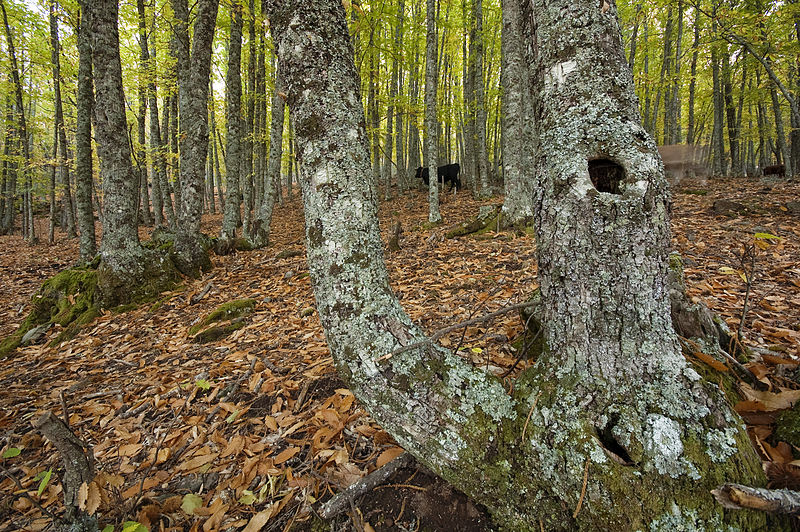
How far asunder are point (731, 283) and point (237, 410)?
477 centimetres

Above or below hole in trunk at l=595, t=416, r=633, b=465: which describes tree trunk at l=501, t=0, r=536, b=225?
above

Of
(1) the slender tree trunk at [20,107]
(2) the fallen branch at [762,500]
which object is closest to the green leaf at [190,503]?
(2) the fallen branch at [762,500]

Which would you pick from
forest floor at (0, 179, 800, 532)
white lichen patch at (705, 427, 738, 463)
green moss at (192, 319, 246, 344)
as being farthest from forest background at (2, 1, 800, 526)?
white lichen patch at (705, 427, 738, 463)

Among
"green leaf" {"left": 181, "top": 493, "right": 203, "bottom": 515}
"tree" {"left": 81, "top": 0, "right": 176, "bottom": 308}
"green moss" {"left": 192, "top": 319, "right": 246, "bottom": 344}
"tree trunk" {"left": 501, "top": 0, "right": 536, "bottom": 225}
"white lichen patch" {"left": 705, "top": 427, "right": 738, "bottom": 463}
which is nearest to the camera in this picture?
"white lichen patch" {"left": 705, "top": 427, "right": 738, "bottom": 463}

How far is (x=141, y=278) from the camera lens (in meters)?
5.86

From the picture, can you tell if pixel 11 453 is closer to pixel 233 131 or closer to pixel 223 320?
pixel 223 320

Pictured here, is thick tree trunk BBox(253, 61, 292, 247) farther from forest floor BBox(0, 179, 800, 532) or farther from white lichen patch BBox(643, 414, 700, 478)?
white lichen patch BBox(643, 414, 700, 478)

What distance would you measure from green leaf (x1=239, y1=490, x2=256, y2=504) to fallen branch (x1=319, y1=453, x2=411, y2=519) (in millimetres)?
512

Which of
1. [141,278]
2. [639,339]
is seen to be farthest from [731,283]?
[141,278]

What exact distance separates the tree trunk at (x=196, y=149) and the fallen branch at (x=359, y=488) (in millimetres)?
6257

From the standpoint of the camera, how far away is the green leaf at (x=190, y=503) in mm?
1946

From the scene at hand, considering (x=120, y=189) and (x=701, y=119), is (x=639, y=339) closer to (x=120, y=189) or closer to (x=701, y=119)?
(x=120, y=189)

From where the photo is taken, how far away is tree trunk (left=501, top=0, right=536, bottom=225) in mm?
6754

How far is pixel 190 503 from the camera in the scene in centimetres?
198
